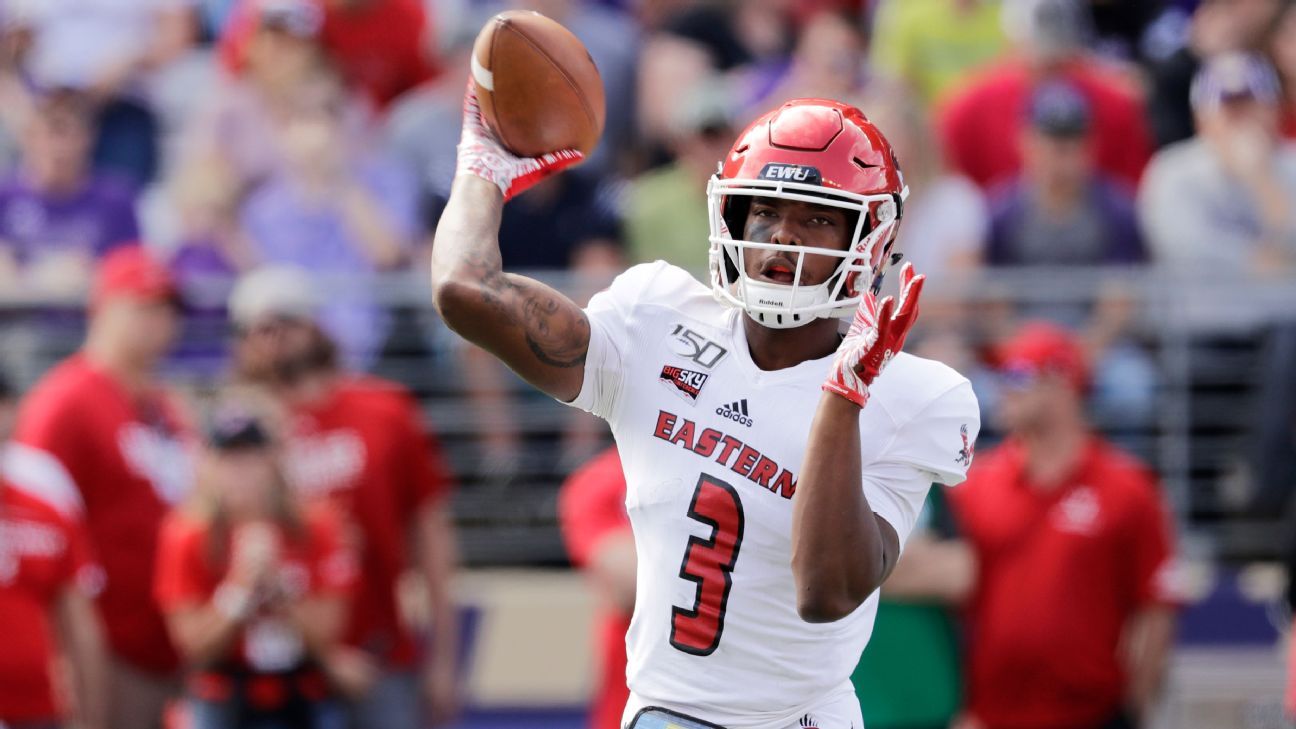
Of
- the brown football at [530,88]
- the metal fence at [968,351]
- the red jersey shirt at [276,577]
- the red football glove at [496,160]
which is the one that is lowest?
the red jersey shirt at [276,577]

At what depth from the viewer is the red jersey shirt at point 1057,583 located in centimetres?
759

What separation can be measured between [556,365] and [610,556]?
310cm

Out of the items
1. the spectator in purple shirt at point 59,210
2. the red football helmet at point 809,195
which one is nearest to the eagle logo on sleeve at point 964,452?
the red football helmet at point 809,195

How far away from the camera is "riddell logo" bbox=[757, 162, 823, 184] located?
12.4 ft

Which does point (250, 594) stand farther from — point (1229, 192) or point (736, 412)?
point (1229, 192)

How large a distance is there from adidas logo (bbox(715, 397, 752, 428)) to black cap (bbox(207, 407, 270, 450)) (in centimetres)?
381

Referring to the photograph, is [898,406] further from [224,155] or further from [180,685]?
[224,155]

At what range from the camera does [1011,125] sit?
9.45 meters

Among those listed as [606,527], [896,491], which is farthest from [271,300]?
[896,491]

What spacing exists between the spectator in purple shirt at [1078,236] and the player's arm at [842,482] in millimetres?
5221

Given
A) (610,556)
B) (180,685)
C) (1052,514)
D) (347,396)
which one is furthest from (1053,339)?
(180,685)

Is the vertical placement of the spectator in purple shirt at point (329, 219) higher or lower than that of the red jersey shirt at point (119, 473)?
higher

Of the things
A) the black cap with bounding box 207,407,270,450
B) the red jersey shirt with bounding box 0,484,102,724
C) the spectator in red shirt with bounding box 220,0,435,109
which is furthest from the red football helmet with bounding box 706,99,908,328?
the spectator in red shirt with bounding box 220,0,435,109

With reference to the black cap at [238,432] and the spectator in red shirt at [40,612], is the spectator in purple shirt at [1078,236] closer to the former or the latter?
the black cap at [238,432]
